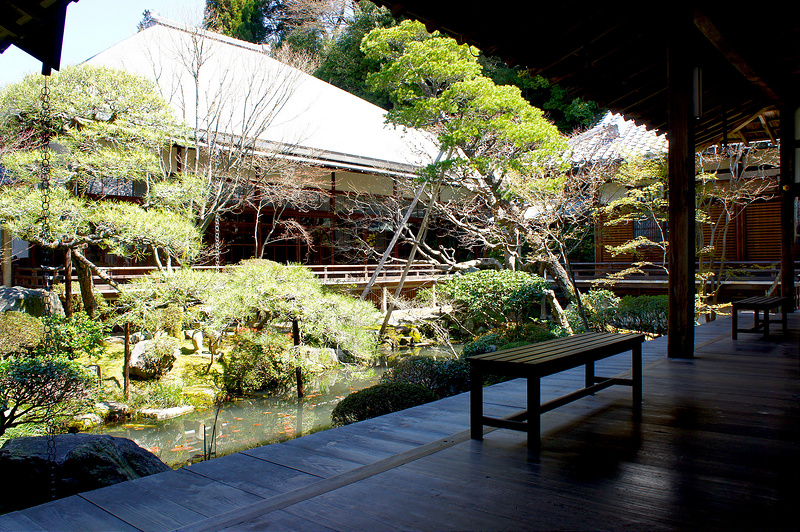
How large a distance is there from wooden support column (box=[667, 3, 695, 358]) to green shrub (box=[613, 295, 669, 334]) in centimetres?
581

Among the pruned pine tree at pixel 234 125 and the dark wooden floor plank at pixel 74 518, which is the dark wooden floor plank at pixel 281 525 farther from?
the pruned pine tree at pixel 234 125

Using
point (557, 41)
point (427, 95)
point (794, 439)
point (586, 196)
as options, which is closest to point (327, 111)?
point (427, 95)

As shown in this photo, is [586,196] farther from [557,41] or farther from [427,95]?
[557,41]

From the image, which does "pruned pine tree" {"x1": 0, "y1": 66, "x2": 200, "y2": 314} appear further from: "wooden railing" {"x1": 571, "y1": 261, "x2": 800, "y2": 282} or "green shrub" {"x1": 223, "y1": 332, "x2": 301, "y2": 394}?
"wooden railing" {"x1": 571, "y1": 261, "x2": 800, "y2": 282}

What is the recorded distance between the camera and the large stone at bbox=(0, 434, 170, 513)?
9.76ft

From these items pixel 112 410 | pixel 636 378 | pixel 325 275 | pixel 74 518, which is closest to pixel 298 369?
pixel 112 410

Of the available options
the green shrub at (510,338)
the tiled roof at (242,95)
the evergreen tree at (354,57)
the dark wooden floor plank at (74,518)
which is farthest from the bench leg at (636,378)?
the evergreen tree at (354,57)

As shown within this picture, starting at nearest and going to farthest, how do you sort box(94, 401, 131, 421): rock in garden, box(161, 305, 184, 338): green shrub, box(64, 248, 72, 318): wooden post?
box(94, 401, 131, 421): rock in garden → box(161, 305, 184, 338): green shrub → box(64, 248, 72, 318): wooden post

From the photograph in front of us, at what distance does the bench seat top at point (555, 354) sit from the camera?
2.43m

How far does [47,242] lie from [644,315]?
10.1 metres

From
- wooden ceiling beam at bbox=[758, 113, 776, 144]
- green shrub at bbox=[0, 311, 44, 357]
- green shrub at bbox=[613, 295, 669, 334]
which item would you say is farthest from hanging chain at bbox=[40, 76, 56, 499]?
green shrub at bbox=[613, 295, 669, 334]

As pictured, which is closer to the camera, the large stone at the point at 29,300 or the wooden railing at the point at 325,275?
the large stone at the point at 29,300

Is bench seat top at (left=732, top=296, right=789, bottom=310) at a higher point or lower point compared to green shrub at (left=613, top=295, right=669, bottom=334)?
higher

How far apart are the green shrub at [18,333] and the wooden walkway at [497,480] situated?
593 centimetres
